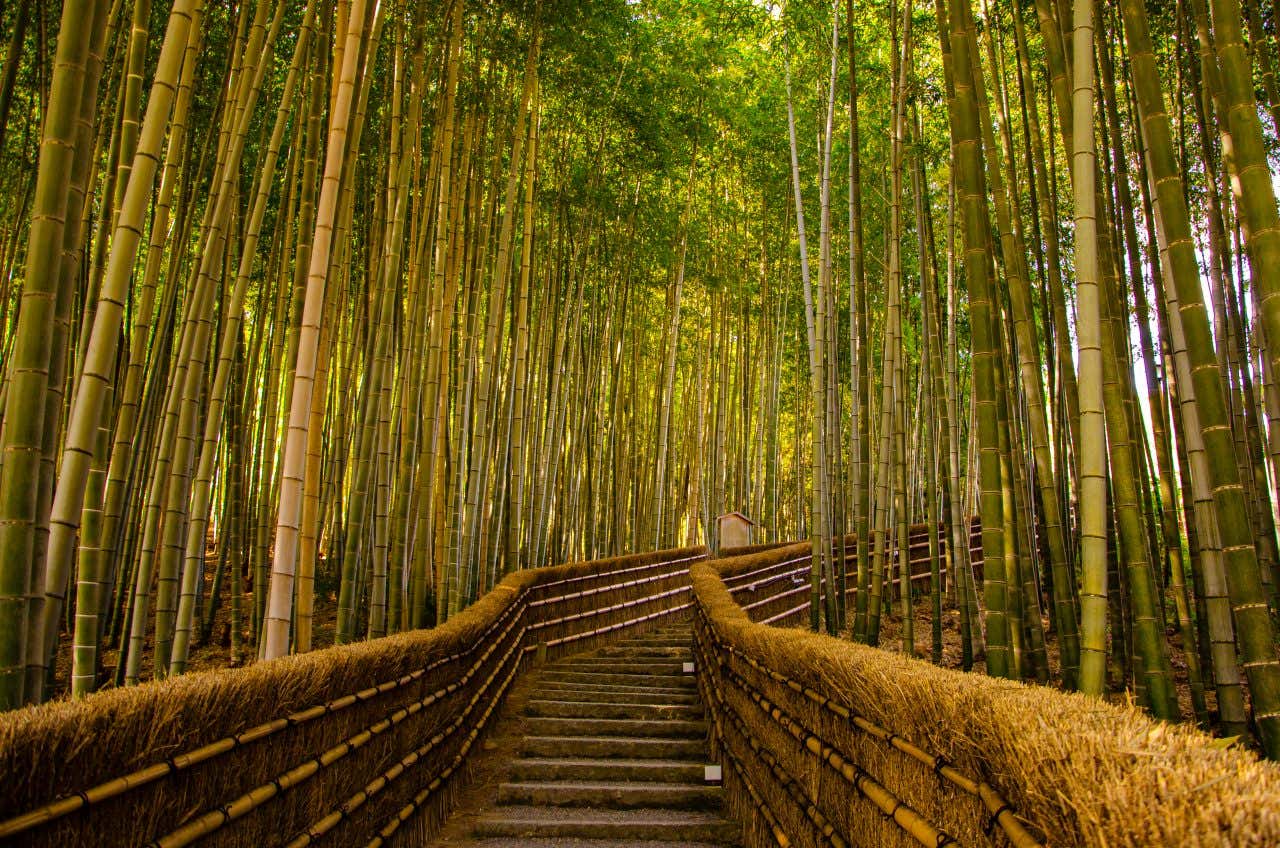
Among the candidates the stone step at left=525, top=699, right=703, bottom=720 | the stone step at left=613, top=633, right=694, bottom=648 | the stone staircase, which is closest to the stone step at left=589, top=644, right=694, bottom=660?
the stone step at left=613, top=633, right=694, bottom=648

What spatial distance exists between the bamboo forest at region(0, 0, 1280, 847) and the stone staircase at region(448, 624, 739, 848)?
3 centimetres

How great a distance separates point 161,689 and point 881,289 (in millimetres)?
9232

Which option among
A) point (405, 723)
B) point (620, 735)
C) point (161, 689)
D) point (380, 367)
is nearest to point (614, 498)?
point (620, 735)

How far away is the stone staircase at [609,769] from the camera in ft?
10.2

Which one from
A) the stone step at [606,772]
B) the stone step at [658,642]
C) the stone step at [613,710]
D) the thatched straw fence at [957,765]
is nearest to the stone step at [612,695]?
the stone step at [613,710]

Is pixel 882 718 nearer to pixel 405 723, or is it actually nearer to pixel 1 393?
pixel 405 723

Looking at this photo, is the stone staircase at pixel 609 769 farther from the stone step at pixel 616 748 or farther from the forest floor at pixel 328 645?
the forest floor at pixel 328 645

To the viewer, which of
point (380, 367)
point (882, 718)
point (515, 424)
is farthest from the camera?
point (515, 424)

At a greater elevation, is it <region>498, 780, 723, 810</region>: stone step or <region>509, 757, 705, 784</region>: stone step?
<region>509, 757, 705, 784</region>: stone step

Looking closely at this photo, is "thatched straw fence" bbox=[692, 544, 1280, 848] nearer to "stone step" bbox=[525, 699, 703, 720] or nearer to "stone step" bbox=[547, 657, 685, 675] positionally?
"stone step" bbox=[525, 699, 703, 720]

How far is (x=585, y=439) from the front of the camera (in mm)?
8328

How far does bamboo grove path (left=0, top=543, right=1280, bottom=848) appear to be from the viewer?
1.06 m

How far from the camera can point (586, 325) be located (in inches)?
Answer: 317

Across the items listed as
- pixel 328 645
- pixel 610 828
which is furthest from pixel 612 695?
pixel 328 645
